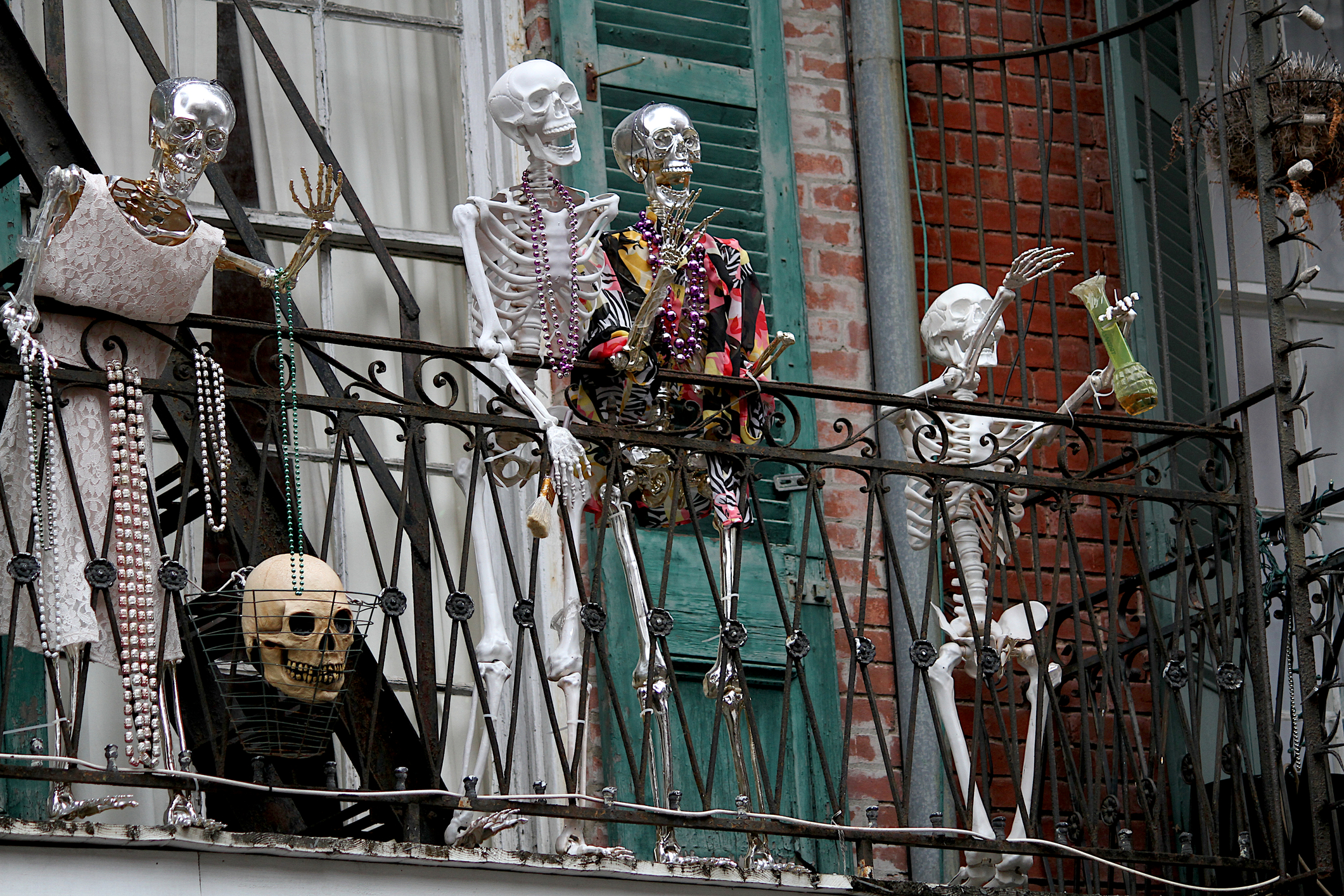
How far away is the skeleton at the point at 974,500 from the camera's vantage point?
21.6 ft

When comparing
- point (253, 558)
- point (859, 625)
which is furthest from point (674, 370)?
point (253, 558)

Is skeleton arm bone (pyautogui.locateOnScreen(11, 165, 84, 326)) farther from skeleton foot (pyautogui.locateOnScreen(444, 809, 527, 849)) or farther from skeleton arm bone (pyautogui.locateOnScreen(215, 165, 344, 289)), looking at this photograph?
skeleton foot (pyautogui.locateOnScreen(444, 809, 527, 849))

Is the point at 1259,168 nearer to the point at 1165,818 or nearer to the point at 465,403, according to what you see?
the point at 1165,818

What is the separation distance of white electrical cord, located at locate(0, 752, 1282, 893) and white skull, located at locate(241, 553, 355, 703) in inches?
9.8

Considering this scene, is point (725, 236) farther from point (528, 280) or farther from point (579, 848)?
point (579, 848)

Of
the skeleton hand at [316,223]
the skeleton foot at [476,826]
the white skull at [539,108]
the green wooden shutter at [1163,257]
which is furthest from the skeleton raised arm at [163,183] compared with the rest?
the green wooden shutter at [1163,257]

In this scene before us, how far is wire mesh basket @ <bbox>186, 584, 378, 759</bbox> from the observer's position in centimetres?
557

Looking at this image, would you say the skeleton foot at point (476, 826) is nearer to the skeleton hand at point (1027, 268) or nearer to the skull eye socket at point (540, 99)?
the skull eye socket at point (540, 99)

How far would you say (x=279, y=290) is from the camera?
232 inches

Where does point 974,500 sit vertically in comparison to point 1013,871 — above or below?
above

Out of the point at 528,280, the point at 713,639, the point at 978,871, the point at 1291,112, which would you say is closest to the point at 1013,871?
the point at 978,871

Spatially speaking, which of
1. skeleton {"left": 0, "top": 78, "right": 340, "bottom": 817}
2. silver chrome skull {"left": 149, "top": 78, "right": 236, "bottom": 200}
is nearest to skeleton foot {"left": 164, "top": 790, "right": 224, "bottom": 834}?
skeleton {"left": 0, "top": 78, "right": 340, "bottom": 817}

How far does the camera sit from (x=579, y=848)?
585 cm

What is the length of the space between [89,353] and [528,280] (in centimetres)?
111
